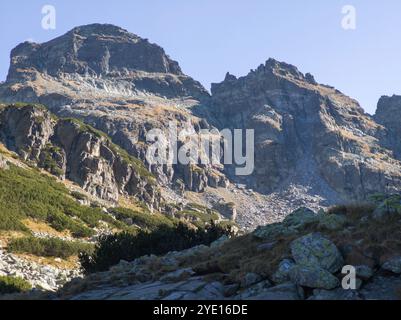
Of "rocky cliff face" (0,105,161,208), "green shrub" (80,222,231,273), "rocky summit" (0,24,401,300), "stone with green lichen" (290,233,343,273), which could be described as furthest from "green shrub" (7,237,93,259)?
"rocky cliff face" (0,105,161,208)

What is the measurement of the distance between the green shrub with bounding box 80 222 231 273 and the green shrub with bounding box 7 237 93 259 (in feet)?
68.6

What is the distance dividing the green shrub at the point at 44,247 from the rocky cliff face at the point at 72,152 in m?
64.5

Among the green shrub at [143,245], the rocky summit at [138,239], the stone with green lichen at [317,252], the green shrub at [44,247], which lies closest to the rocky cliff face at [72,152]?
the rocky summit at [138,239]

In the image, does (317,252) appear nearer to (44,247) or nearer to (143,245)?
(143,245)

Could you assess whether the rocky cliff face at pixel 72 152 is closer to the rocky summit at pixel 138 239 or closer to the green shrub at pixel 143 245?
the rocky summit at pixel 138 239

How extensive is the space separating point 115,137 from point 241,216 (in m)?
63.0

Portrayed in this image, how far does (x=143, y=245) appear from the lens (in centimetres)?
3466

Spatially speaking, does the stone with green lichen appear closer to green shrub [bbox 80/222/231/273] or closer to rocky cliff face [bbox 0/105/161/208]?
green shrub [bbox 80/222/231/273]

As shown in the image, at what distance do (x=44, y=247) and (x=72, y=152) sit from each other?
80935 millimetres

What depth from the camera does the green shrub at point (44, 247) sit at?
52.6 metres

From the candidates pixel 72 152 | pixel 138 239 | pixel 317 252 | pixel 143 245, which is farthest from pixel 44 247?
pixel 72 152

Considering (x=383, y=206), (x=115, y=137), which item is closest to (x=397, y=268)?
(x=383, y=206)
